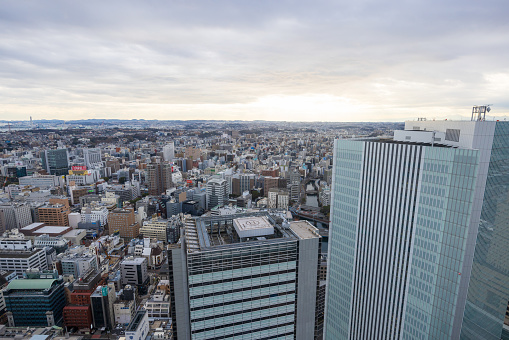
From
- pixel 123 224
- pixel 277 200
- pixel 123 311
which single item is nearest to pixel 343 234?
pixel 123 311

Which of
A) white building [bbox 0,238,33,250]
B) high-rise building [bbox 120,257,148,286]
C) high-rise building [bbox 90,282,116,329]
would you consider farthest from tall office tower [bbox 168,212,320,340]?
white building [bbox 0,238,33,250]

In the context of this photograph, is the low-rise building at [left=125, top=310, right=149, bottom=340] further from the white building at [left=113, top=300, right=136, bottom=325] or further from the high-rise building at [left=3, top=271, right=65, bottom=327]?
the high-rise building at [left=3, top=271, right=65, bottom=327]

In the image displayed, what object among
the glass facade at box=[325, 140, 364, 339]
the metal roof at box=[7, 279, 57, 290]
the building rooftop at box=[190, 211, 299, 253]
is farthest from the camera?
the metal roof at box=[7, 279, 57, 290]

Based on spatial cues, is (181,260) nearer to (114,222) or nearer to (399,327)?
(399,327)

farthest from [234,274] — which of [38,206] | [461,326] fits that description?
[38,206]

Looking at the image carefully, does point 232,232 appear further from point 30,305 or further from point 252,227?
point 30,305

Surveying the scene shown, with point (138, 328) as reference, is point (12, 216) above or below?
above
